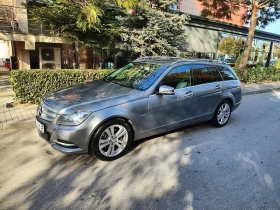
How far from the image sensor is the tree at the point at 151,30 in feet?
30.8

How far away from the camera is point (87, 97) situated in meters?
3.70

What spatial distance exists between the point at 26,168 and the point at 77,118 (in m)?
1.08

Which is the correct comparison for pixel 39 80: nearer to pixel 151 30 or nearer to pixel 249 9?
pixel 151 30

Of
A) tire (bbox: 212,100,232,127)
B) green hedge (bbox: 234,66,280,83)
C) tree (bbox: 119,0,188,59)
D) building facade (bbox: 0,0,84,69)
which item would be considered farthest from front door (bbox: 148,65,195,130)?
green hedge (bbox: 234,66,280,83)

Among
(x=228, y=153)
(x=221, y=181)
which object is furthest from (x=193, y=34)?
(x=221, y=181)

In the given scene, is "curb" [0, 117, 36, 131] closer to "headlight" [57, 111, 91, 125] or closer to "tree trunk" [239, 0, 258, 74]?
"headlight" [57, 111, 91, 125]

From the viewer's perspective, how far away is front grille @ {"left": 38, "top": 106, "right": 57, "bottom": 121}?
11.5 ft

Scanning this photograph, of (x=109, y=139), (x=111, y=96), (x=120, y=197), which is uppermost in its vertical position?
(x=111, y=96)

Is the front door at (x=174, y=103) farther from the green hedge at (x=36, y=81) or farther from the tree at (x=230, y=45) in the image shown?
the tree at (x=230, y=45)

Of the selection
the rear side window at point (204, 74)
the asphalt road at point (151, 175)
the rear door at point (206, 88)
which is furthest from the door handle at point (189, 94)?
the asphalt road at point (151, 175)

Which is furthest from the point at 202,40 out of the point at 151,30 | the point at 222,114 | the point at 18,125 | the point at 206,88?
the point at 18,125

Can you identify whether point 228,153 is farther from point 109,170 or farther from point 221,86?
point 109,170

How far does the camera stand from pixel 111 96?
3.72 meters

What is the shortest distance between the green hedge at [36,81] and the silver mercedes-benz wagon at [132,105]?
7.78 ft
